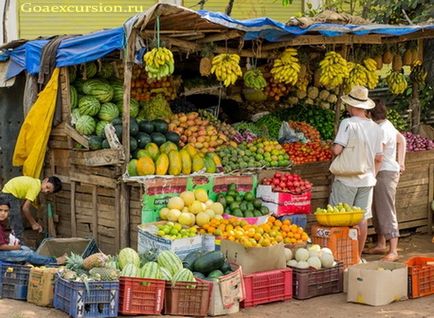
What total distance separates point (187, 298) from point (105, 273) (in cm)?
79

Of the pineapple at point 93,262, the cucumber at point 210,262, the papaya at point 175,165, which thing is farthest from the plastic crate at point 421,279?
the pineapple at point 93,262

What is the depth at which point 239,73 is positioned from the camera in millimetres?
9727

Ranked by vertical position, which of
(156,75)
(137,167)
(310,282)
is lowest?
(310,282)

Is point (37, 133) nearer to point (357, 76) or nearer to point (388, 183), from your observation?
point (357, 76)

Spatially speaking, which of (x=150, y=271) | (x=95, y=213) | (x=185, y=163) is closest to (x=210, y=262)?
(x=150, y=271)

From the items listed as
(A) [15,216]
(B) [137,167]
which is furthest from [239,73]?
(A) [15,216]

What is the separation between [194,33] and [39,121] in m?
2.30

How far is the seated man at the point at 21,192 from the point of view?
29.3ft

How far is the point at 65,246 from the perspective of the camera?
9406 millimetres

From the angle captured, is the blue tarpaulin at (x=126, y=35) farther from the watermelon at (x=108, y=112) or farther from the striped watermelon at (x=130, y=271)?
the striped watermelon at (x=130, y=271)

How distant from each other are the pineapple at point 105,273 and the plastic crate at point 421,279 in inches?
118

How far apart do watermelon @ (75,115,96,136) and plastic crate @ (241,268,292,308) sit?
2899 millimetres

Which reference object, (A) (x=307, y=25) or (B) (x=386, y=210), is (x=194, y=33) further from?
(B) (x=386, y=210)

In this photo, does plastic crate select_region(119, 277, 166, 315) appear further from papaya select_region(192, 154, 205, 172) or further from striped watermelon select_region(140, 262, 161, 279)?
papaya select_region(192, 154, 205, 172)
